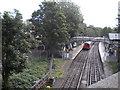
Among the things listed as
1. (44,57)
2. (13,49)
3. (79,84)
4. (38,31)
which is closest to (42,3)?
(38,31)

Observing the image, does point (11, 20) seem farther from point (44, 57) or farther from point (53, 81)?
point (44, 57)

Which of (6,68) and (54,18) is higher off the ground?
(54,18)

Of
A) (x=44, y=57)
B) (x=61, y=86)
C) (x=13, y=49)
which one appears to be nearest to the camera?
(x=13, y=49)

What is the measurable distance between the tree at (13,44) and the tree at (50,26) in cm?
930

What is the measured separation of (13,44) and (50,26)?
401 inches

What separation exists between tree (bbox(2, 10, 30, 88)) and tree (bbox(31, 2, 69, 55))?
30.5ft

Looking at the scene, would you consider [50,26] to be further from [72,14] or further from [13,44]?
[13,44]

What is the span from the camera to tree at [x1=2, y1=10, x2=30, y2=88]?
8164mm

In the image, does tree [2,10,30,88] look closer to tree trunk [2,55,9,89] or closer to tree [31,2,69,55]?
tree trunk [2,55,9,89]

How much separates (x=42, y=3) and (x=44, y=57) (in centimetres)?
612

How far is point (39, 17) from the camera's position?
1923cm

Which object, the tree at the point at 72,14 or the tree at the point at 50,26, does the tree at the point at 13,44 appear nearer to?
the tree at the point at 50,26

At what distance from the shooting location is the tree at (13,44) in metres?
8.16

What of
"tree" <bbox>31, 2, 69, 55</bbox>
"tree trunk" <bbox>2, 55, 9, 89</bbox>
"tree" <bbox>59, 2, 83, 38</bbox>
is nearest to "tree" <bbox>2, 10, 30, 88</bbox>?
"tree trunk" <bbox>2, 55, 9, 89</bbox>
